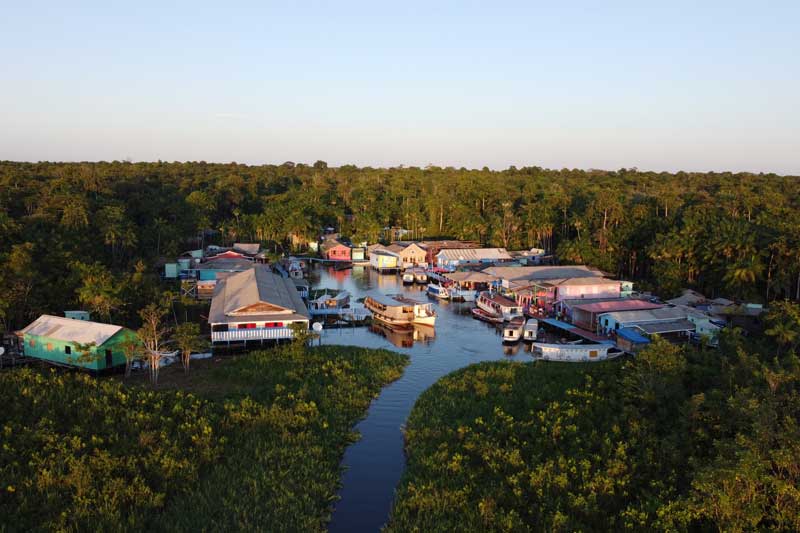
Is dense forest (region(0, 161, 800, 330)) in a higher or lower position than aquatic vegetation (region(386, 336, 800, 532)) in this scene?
higher

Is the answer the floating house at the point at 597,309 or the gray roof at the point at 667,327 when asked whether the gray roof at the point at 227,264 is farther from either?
the gray roof at the point at 667,327

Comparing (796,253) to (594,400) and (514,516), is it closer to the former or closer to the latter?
(594,400)

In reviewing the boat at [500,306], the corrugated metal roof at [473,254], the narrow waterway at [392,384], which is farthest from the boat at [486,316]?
the corrugated metal roof at [473,254]

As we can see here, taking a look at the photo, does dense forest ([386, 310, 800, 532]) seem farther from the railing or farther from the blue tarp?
the railing

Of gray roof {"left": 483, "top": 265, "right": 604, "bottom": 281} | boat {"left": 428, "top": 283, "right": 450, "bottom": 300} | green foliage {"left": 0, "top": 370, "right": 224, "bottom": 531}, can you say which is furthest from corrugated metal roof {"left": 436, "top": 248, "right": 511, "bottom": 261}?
green foliage {"left": 0, "top": 370, "right": 224, "bottom": 531}

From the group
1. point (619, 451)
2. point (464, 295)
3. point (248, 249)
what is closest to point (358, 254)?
point (248, 249)

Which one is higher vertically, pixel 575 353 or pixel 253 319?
pixel 253 319

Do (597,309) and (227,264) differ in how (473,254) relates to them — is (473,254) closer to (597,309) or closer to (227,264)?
(227,264)

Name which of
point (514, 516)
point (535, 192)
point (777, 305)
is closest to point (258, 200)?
point (535, 192)
